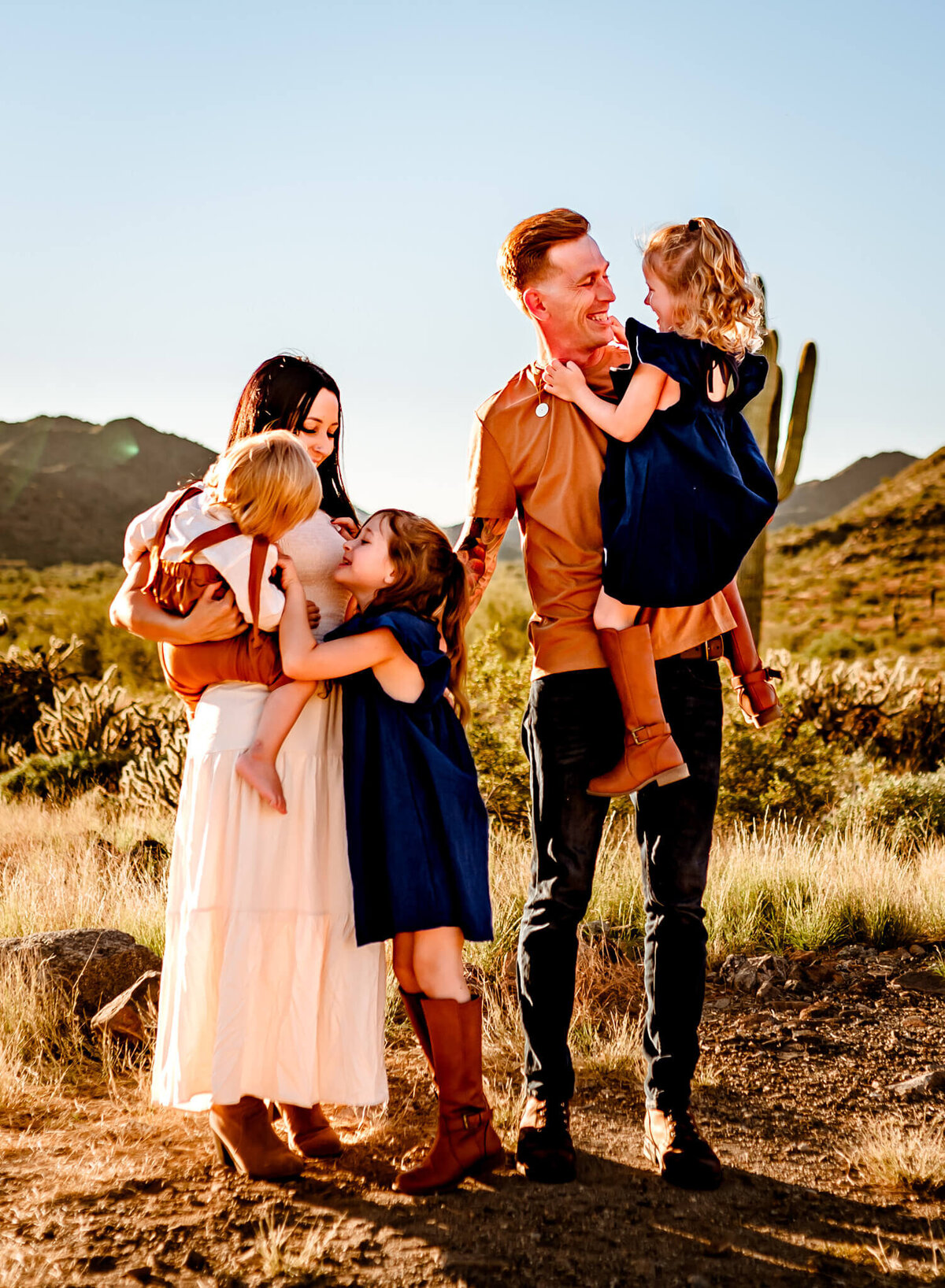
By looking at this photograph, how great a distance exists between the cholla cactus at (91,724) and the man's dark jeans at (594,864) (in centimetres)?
799

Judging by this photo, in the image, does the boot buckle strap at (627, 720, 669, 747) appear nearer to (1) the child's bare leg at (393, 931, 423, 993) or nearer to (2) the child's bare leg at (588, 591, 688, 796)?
(2) the child's bare leg at (588, 591, 688, 796)

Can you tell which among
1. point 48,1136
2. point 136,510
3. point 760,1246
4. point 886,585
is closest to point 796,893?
point 760,1246

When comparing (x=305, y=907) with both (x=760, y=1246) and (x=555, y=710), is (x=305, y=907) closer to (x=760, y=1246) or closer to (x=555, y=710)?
(x=555, y=710)

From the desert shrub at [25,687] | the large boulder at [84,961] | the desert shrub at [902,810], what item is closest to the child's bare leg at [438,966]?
the large boulder at [84,961]

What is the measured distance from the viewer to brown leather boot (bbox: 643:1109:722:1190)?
10.2ft

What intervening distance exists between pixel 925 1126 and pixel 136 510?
61266 millimetres

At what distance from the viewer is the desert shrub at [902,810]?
23.7 feet

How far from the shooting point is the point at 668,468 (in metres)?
3.13

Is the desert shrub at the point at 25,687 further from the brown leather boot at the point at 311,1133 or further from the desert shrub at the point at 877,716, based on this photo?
the brown leather boot at the point at 311,1133

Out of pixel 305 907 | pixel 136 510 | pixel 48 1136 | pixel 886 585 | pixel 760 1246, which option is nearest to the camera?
pixel 760 1246

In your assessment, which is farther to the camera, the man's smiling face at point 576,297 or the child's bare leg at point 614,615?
the man's smiling face at point 576,297

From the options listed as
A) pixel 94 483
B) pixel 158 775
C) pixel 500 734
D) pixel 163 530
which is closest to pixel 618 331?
pixel 163 530

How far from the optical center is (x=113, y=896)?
6113 mm

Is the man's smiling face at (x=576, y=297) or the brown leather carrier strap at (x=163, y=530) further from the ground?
the man's smiling face at (x=576, y=297)
